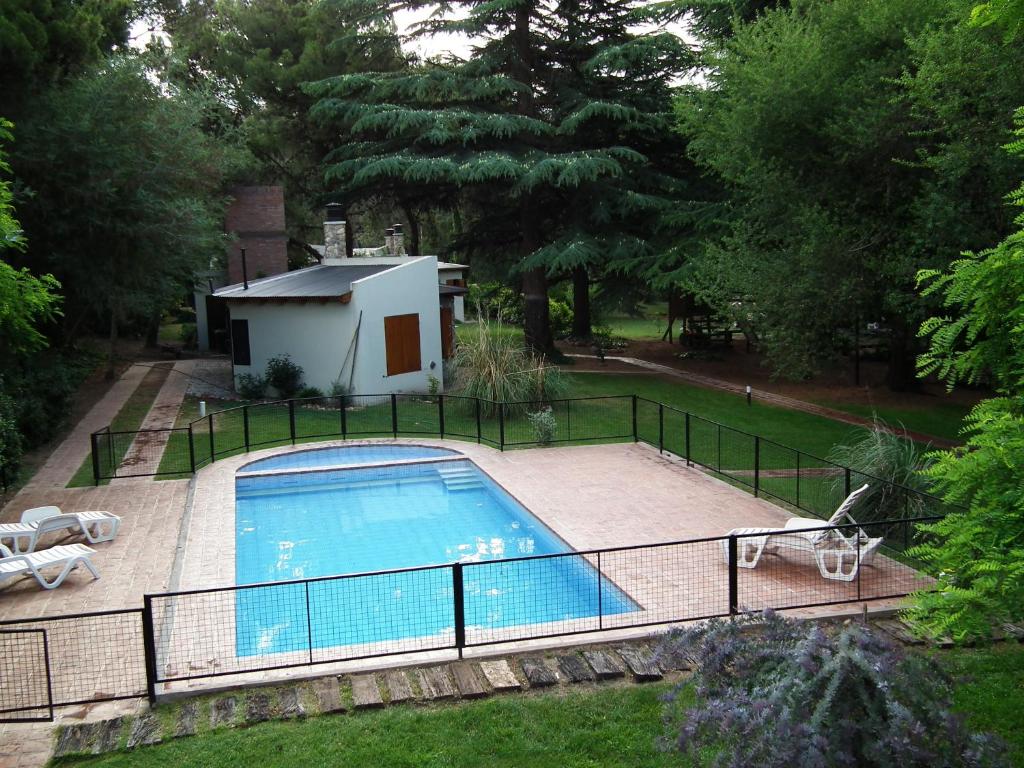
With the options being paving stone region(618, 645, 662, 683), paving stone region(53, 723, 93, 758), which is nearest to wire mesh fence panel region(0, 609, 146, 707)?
paving stone region(53, 723, 93, 758)

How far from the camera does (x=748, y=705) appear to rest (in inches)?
179

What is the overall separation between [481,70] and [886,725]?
26.1 meters

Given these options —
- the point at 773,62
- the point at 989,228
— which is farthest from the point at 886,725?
the point at 773,62

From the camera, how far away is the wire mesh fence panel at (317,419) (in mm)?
18312

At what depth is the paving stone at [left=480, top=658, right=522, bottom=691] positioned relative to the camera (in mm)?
7350

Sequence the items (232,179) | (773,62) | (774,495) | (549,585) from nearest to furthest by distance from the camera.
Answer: (549,585) < (774,495) < (773,62) < (232,179)

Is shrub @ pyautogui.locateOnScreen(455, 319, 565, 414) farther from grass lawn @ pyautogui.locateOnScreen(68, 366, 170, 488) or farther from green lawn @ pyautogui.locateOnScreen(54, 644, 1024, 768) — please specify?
green lawn @ pyautogui.locateOnScreen(54, 644, 1024, 768)

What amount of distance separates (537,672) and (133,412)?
55.2 feet

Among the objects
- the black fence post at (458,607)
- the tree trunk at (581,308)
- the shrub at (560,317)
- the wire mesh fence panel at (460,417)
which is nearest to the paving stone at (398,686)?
the black fence post at (458,607)

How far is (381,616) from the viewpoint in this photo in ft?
31.1

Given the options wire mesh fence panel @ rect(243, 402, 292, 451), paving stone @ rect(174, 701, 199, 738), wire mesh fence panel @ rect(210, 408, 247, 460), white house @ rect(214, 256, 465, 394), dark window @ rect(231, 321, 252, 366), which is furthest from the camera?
dark window @ rect(231, 321, 252, 366)

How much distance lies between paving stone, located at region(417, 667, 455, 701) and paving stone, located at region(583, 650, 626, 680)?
1.19m

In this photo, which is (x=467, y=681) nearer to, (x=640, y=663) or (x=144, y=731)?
(x=640, y=663)

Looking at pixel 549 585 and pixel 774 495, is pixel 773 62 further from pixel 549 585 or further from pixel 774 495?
pixel 549 585
